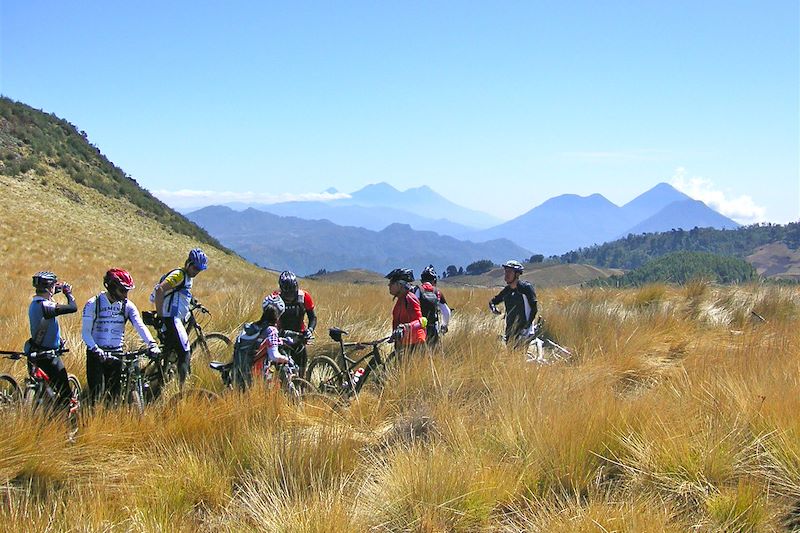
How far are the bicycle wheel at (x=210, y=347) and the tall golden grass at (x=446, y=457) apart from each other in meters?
2.16

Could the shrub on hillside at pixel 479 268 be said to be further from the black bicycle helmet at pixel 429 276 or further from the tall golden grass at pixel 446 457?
the tall golden grass at pixel 446 457

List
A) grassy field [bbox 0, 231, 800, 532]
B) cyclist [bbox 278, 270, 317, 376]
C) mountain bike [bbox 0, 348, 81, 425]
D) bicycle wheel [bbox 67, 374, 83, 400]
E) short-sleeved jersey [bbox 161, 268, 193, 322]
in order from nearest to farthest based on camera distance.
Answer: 1. grassy field [bbox 0, 231, 800, 532]
2. mountain bike [bbox 0, 348, 81, 425]
3. bicycle wheel [bbox 67, 374, 83, 400]
4. short-sleeved jersey [bbox 161, 268, 193, 322]
5. cyclist [bbox 278, 270, 317, 376]

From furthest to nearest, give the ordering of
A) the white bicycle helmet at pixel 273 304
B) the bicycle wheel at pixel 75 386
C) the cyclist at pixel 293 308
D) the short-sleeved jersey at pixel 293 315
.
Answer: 1. the short-sleeved jersey at pixel 293 315
2. the cyclist at pixel 293 308
3. the white bicycle helmet at pixel 273 304
4. the bicycle wheel at pixel 75 386

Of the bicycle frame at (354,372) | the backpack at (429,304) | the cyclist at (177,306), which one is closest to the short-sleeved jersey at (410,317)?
the bicycle frame at (354,372)

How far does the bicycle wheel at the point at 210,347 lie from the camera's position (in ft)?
25.5

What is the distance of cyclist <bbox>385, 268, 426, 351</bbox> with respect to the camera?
667 cm

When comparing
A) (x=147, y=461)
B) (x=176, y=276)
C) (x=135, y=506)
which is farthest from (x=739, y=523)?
(x=176, y=276)

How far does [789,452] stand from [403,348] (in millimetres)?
3767

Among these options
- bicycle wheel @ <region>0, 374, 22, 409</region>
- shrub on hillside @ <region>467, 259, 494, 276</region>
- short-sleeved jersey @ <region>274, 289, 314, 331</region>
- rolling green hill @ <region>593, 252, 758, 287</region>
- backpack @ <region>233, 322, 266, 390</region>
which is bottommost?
shrub on hillside @ <region>467, 259, 494, 276</region>

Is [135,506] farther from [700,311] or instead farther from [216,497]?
[700,311]

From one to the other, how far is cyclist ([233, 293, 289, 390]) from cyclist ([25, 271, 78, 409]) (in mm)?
1562

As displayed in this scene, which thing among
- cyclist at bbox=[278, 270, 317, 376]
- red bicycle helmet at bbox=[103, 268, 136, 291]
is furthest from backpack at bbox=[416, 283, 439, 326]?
red bicycle helmet at bbox=[103, 268, 136, 291]

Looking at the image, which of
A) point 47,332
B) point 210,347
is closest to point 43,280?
point 47,332

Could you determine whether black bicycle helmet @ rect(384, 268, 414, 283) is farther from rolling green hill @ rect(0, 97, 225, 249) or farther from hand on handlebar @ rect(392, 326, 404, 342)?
rolling green hill @ rect(0, 97, 225, 249)
